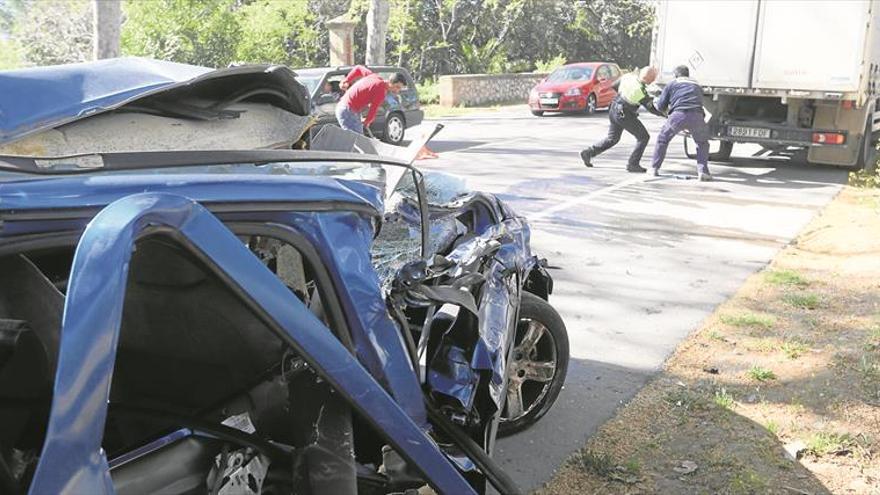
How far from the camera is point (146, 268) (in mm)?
2127

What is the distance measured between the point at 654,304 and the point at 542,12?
32.8 m

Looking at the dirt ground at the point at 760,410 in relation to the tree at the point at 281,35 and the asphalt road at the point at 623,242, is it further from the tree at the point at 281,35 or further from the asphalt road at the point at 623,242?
the tree at the point at 281,35

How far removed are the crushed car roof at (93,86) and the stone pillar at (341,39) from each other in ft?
62.5

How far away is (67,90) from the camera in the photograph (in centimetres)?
268

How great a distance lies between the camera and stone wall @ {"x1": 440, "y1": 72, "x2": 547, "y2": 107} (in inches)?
1112

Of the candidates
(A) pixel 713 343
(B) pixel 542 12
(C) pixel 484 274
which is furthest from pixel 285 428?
(B) pixel 542 12

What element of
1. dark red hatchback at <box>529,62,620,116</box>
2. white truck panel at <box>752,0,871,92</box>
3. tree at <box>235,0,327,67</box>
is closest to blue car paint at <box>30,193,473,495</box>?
white truck panel at <box>752,0,871,92</box>

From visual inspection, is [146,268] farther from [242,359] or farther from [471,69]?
[471,69]

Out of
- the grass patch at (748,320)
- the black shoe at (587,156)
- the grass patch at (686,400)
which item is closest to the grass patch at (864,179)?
the black shoe at (587,156)

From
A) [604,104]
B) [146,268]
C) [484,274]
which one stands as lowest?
[604,104]

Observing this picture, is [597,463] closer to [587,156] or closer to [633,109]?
[633,109]

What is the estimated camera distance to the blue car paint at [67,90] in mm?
2455

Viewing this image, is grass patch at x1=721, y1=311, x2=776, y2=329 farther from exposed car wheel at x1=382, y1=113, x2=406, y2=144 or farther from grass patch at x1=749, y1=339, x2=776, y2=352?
exposed car wheel at x1=382, y1=113, x2=406, y2=144

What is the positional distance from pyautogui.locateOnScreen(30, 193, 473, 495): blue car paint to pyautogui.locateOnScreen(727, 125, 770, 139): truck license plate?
40.4 ft
